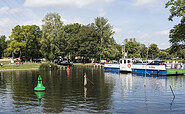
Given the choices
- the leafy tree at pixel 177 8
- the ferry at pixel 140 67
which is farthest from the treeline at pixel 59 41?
the leafy tree at pixel 177 8

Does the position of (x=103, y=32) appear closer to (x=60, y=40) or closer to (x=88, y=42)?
(x=88, y=42)

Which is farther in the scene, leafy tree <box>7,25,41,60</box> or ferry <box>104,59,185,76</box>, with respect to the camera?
leafy tree <box>7,25,41,60</box>

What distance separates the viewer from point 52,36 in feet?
283

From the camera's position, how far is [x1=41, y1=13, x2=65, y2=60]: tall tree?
281 feet

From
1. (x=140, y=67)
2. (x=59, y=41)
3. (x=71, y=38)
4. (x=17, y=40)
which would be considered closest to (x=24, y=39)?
(x=17, y=40)

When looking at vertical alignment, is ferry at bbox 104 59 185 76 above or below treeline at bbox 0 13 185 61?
below

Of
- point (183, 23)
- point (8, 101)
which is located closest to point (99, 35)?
point (183, 23)

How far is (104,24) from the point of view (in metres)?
109

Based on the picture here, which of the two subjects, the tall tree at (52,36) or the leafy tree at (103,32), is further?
the leafy tree at (103,32)

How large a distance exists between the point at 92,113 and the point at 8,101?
838 cm

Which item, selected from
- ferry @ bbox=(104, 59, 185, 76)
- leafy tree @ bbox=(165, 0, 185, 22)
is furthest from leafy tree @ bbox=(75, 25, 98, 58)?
leafy tree @ bbox=(165, 0, 185, 22)

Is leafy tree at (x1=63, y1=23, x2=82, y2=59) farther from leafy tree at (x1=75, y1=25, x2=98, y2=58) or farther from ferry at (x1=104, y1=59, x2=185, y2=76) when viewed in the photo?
ferry at (x1=104, y1=59, x2=185, y2=76)

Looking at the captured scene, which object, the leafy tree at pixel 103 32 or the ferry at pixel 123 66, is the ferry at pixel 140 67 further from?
the leafy tree at pixel 103 32

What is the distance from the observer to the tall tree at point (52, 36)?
281ft
